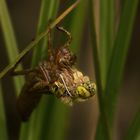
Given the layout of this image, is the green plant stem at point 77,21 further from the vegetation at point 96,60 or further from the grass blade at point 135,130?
the grass blade at point 135,130

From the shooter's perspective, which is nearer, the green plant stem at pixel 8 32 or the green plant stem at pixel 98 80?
the green plant stem at pixel 98 80

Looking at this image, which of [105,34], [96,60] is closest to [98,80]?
[96,60]

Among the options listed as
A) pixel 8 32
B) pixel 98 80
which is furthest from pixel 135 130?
pixel 8 32

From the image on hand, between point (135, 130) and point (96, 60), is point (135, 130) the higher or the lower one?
the lower one

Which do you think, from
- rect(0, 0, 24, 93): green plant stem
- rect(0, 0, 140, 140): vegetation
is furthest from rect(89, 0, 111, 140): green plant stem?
rect(0, 0, 24, 93): green plant stem

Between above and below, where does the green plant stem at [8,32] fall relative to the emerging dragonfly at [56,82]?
above

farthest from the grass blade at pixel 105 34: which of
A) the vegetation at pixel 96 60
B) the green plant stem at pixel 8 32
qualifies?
the green plant stem at pixel 8 32

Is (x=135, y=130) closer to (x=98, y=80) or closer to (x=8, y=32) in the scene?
(x=98, y=80)

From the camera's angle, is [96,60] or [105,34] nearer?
[96,60]

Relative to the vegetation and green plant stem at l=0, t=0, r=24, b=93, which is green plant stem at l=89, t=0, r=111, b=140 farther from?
green plant stem at l=0, t=0, r=24, b=93
